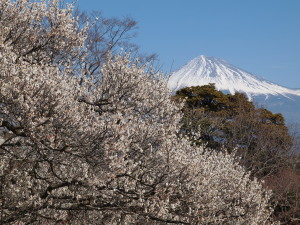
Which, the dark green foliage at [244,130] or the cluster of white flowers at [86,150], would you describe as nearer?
the cluster of white flowers at [86,150]

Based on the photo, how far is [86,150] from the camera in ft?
20.9

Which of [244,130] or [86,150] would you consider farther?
[244,130]

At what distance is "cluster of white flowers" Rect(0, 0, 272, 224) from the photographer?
5.93 meters

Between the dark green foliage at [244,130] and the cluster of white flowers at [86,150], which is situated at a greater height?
the dark green foliage at [244,130]

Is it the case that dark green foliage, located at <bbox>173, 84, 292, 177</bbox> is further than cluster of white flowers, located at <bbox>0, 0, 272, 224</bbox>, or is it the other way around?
dark green foliage, located at <bbox>173, 84, 292, 177</bbox>

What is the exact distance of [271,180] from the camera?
21969 millimetres

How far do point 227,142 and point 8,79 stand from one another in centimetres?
2168

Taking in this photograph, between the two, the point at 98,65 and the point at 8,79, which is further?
the point at 98,65

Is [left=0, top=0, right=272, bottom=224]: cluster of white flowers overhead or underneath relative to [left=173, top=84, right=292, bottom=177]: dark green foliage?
underneath

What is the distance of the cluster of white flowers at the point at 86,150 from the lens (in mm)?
5926

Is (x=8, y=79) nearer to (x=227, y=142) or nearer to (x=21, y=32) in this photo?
(x=21, y=32)

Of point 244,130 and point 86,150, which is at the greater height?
point 244,130

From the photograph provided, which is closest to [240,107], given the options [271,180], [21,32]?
[271,180]

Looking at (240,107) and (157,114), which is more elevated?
(240,107)
